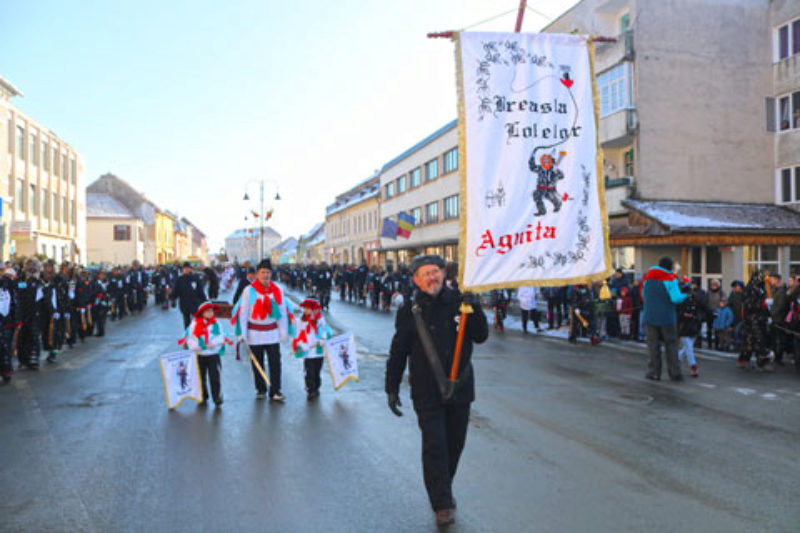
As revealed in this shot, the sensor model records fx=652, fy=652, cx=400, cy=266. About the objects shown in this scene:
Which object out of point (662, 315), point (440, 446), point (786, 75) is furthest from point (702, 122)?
point (440, 446)

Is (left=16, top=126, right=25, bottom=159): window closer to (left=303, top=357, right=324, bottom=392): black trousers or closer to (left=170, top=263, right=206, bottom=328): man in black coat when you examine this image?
(left=170, top=263, right=206, bottom=328): man in black coat

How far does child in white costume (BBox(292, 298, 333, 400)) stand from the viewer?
28.4ft

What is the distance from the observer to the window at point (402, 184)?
52719mm

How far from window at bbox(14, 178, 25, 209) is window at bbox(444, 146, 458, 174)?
2714 cm

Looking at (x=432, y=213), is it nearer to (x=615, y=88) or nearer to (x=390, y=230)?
(x=390, y=230)

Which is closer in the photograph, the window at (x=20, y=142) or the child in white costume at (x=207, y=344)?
the child in white costume at (x=207, y=344)

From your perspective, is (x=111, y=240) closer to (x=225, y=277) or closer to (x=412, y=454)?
(x=225, y=277)

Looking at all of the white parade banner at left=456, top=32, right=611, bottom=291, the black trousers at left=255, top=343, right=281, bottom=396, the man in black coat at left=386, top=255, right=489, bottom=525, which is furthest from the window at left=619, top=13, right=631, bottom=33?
the man in black coat at left=386, top=255, right=489, bottom=525

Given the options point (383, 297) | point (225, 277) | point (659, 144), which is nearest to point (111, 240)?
point (225, 277)

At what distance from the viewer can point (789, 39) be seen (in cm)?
2569

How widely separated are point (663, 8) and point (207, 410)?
2387cm

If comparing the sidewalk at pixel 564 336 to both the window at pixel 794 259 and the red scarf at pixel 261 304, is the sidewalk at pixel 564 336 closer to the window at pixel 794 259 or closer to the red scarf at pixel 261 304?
the red scarf at pixel 261 304

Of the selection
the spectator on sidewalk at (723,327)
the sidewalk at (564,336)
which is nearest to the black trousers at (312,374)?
the sidewalk at (564,336)

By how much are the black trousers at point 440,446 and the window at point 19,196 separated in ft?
145
